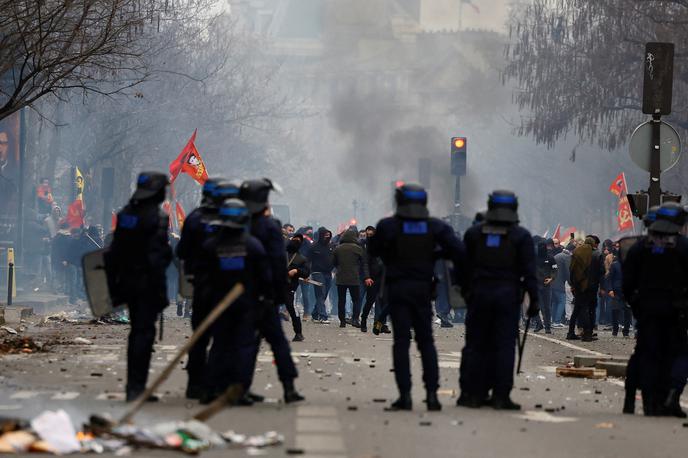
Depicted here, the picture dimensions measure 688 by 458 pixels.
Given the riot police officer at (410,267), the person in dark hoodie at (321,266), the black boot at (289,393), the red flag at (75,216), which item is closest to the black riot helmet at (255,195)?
the riot police officer at (410,267)

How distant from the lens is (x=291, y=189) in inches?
4779

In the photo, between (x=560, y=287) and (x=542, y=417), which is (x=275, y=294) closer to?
(x=542, y=417)

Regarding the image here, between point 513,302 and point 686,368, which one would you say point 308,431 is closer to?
point 513,302

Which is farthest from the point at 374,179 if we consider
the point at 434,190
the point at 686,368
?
the point at 686,368

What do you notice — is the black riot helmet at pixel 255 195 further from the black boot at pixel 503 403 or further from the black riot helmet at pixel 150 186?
the black boot at pixel 503 403

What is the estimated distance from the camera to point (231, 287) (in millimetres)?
12141

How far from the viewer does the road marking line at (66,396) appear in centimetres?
1253

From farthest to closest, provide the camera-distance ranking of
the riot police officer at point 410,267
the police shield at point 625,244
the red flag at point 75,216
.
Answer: the red flag at point 75,216
the police shield at point 625,244
the riot police officer at point 410,267

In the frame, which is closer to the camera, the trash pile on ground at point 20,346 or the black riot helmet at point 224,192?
the black riot helmet at point 224,192

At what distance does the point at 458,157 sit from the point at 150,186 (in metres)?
22.2

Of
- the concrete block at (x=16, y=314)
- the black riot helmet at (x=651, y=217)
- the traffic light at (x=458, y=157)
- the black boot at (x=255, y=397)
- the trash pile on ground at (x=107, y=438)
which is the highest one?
the traffic light at (x=458, y=157)

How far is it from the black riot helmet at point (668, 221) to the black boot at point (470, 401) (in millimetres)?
1744

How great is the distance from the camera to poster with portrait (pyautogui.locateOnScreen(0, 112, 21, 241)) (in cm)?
3791

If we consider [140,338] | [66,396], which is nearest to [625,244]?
[140,338]
